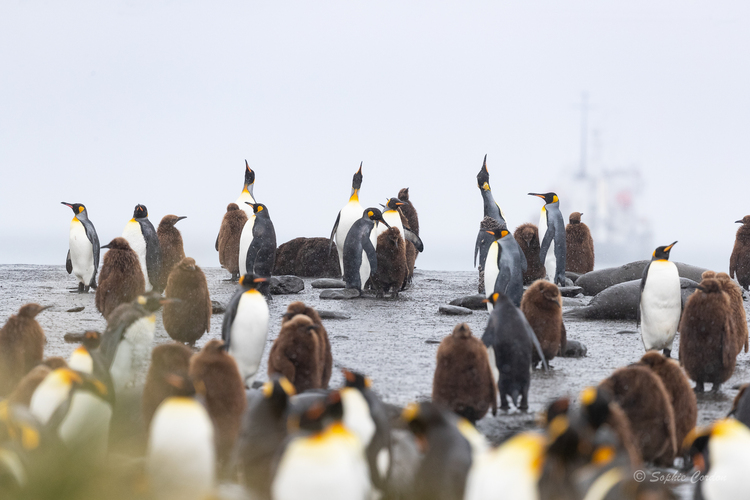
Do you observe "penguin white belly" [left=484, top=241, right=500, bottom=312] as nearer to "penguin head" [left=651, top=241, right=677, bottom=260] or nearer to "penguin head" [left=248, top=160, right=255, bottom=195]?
"penguin head" [left=651, top=241, right=677, bottom=260]

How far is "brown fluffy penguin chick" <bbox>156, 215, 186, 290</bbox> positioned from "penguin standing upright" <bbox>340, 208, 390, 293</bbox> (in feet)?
6.92

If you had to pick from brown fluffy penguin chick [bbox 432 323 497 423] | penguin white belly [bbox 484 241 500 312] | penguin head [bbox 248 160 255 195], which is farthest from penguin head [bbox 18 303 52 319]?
penguin head [bbox 248 160 255 195]

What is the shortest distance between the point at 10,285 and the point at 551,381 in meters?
8.56

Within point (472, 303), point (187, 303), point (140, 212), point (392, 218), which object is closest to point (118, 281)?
point (187, 303)

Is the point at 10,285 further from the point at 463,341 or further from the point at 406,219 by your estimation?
the point at 463,341

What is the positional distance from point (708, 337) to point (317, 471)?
3.45 metres

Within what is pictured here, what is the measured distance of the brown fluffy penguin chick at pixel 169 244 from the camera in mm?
9164

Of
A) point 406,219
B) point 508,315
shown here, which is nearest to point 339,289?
point 406,219

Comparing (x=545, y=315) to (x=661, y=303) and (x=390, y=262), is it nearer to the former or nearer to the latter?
(x=661, y=303)

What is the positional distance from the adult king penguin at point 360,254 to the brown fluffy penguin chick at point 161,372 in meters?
5.55

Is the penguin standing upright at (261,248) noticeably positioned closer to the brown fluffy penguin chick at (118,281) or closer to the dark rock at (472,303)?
the dark rock at (472,303)

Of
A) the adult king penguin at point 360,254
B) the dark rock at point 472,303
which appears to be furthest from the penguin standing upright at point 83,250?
the dark rock at point 472,303

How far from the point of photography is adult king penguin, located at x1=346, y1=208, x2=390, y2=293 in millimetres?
9008

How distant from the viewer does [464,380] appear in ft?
12.0
